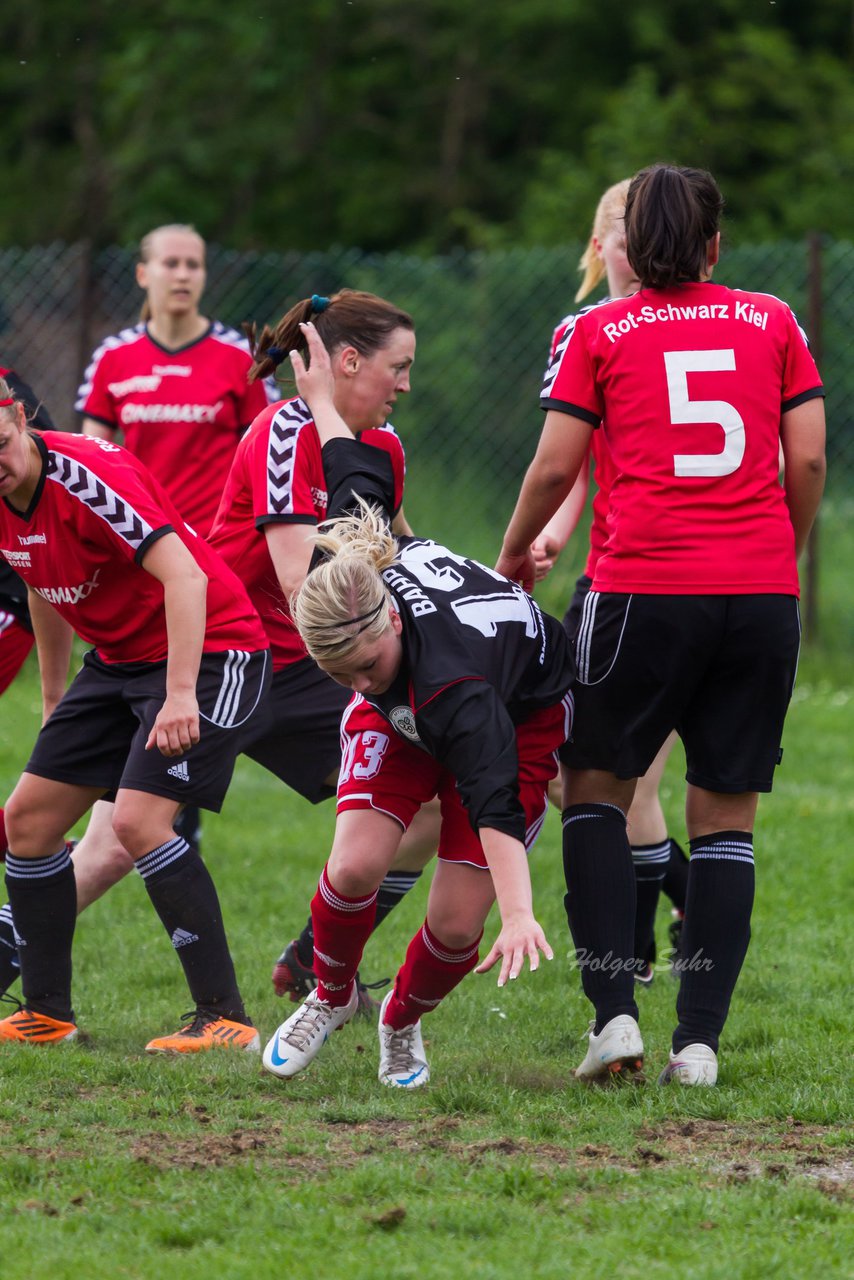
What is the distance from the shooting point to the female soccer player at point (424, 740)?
3533 millimetres

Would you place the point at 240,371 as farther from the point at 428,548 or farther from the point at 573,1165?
the point at 573,1165

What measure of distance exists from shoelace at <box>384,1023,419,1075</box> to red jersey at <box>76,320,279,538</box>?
3.00m

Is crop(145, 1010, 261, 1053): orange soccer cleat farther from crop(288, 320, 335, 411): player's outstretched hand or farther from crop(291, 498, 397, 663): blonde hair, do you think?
crop(288, 320, 335, 411): player's outstretched hand

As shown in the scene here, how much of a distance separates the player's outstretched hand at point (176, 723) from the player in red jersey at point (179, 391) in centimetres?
251

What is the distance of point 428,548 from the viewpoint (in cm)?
400

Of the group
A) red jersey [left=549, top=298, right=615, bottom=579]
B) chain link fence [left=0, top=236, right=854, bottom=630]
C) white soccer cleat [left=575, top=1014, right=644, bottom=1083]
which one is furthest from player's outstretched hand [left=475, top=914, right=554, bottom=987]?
chain link fence [left=0, top=236, right=854, bottom=630]

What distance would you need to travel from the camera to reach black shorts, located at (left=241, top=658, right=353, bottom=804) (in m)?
4.86

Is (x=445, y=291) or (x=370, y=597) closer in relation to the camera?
(x=370, y=597)

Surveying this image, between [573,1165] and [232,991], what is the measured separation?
1380mm

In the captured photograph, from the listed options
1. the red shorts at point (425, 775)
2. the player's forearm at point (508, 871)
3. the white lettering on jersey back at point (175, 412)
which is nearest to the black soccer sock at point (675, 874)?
the red shorts at point (425, 775)

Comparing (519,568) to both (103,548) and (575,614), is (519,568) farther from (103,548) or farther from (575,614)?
(103,548)

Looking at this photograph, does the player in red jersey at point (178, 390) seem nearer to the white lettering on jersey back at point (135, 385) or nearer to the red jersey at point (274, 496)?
the white lettering on jersey back at point (135, 385)

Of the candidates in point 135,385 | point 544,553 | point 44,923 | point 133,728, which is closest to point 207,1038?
point 44,923

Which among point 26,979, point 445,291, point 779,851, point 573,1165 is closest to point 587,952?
point 573,1165
